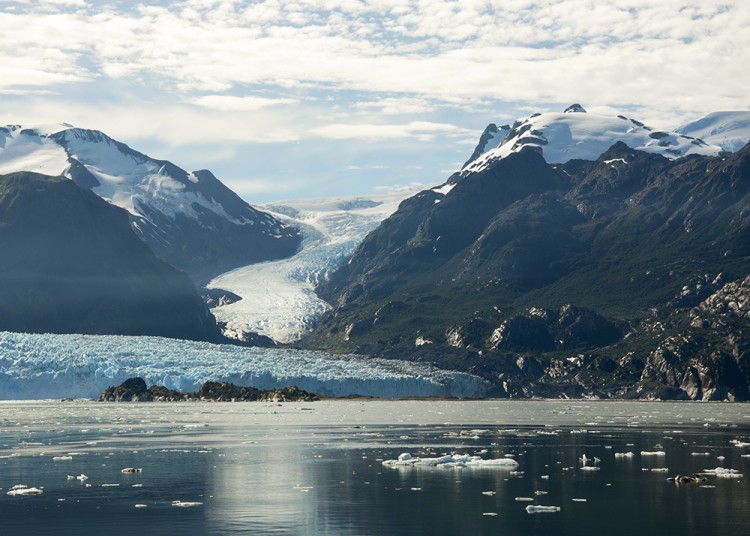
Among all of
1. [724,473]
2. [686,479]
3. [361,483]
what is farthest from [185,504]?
[724,473]

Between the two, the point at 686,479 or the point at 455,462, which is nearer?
the point at 686,479

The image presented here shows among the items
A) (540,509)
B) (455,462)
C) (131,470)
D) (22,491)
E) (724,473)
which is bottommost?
(724,473)

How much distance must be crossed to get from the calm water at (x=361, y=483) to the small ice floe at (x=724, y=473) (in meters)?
0.60

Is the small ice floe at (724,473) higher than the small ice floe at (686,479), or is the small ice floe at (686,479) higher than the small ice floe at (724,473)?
the small ice floe at (686,479)

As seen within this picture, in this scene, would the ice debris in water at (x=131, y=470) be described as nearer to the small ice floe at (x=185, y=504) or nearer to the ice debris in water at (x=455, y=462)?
the small ice floe at (x=185, y=504)

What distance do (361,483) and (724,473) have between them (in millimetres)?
20622

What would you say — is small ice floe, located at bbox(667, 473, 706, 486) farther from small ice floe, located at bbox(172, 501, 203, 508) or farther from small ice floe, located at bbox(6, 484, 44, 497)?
small ice floe, located at bbox(6, 484, 44, 497)

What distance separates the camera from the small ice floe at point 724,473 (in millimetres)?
63469

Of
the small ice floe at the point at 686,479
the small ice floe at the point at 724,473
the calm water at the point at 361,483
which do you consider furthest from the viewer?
the small ice floe at the point at 724,473

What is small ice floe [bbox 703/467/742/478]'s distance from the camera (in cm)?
6347

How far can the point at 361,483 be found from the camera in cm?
6216

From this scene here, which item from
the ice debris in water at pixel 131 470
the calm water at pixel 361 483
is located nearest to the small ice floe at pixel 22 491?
the calm water at pixel 361 483

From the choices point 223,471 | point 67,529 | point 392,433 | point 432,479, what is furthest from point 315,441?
point 67,529

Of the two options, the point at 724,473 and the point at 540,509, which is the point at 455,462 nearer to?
the point at 724,473
